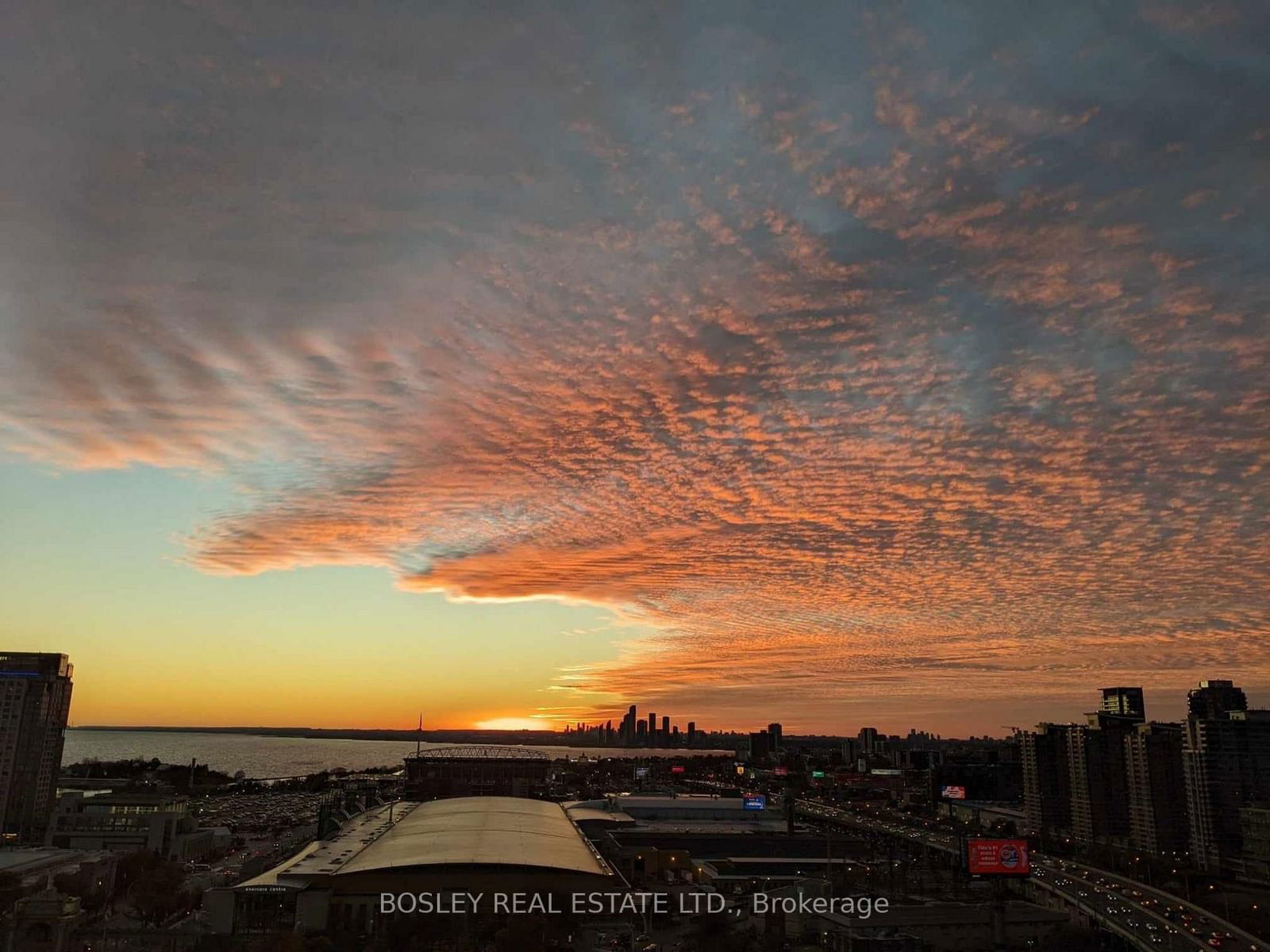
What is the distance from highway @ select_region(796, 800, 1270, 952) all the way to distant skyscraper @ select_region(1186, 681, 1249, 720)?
5696cm

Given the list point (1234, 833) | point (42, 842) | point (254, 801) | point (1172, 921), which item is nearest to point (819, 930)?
→ point (1172, 921)

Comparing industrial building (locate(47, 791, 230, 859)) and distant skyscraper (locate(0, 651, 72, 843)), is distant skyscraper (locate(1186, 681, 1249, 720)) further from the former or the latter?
distant skyscraper (locate(0, 651, 72, 843))

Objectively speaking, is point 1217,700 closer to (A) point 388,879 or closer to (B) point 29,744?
(A) point 388,879

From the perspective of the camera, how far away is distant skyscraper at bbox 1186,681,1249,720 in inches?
5561

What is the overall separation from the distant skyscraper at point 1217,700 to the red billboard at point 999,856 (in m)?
96.7

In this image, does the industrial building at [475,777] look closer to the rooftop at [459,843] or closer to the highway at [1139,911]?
the rooftop at [459,843]

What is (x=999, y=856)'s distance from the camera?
202ft

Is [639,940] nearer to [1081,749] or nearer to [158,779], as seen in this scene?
[1081,749]

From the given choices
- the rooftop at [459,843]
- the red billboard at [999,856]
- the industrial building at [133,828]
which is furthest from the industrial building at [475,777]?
the red billboard at [999,856]

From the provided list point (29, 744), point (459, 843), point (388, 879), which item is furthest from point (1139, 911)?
point (29, 744)

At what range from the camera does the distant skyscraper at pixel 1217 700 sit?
463 ft

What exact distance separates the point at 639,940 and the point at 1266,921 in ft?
165

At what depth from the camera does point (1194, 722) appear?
117 m

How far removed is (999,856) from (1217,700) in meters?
106
